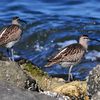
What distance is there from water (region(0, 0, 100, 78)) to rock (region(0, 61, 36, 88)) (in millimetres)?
3725

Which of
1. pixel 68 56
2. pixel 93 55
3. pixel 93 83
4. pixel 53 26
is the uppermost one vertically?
pixel 53 26

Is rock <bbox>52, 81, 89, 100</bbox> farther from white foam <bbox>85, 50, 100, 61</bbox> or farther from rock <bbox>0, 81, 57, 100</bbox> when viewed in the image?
white foam <bbox>85, 50, 100, 61</bbox>

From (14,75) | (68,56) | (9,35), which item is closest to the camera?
(14,75)

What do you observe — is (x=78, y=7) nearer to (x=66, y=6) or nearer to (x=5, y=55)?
(x=66, y=6)

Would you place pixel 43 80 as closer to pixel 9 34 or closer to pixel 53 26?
pixel 9 34

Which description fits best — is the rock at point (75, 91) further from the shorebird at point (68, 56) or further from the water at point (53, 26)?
the water at point (53, 26)

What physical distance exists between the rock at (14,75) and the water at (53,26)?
3.73m

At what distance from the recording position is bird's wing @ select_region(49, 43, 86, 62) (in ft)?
23.9

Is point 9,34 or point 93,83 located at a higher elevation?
point 9,34

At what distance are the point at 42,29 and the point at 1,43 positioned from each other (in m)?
6.32

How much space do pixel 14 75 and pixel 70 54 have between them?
283cm

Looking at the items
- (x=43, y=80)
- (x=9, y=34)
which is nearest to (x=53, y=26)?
(x=9, y=34)

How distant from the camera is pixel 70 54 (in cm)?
737

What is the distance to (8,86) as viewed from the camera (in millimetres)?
4203
